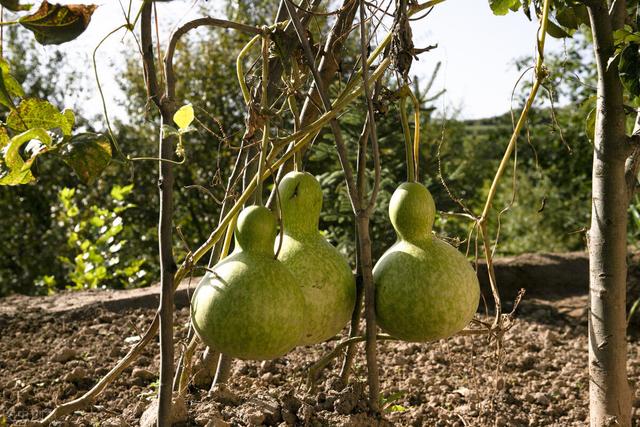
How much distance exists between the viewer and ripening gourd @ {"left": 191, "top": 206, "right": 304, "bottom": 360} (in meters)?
1.16

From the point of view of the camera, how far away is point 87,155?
119cm

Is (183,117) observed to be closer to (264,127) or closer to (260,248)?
(264,127)

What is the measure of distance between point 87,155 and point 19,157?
182mm

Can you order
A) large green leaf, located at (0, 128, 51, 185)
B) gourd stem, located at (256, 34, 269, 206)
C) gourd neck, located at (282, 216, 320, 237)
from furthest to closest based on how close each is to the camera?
gourd neck, located at (282, 216, 320, 237)
gourd stem, located at (256, 34, 269, 206)
large green leaf, located at (0, 128, 51, 185)

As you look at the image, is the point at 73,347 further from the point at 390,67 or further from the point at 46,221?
the point at 46,221

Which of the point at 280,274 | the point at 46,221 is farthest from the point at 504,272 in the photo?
the point at 46,221

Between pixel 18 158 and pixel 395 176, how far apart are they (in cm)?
441

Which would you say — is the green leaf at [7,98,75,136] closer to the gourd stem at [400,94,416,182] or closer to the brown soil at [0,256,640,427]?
the brown soil at [0,256,640,427]

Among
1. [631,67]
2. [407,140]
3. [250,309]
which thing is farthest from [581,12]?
[250,309]

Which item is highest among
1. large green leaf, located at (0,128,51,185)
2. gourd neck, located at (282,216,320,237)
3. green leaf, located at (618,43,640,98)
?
green leaf, located at (618,43,640,98)

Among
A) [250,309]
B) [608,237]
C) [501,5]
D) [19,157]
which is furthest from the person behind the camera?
[501,5]

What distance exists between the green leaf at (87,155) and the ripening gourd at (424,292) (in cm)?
60

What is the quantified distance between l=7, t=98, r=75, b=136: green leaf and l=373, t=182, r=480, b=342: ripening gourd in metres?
0.69

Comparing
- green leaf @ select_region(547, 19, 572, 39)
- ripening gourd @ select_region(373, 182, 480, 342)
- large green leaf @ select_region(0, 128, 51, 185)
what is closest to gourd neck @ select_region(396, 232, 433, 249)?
ripening gourd @ select_region(373, 182, 480, 342)
